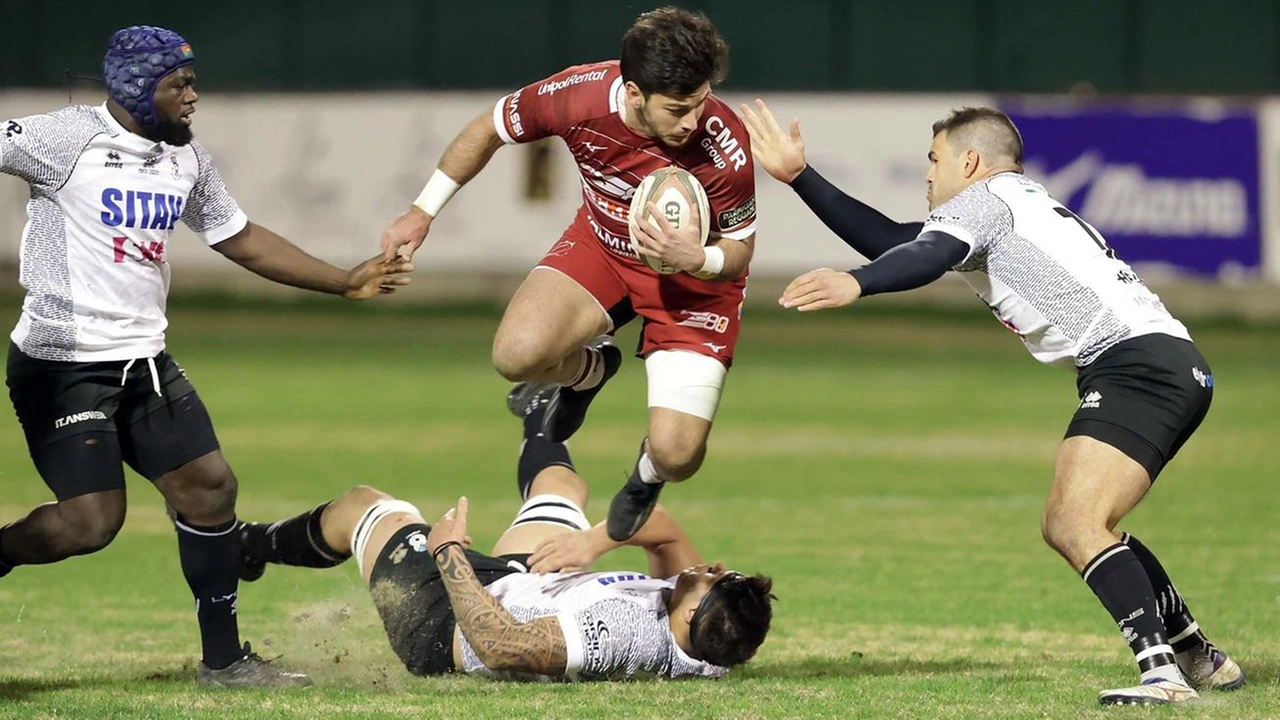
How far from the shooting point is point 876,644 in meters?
7.89

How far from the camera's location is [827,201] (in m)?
7.30

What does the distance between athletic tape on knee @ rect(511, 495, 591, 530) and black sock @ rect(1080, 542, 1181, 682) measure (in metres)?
2.24

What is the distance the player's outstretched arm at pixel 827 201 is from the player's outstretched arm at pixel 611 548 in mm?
1397

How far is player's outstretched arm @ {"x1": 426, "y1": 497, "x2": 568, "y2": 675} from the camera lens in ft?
20.9

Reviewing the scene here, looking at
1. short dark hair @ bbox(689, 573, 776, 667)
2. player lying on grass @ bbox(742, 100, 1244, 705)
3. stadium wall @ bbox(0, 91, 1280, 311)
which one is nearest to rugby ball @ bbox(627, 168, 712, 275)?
player lying on grass @ bbox(742, 100, 1244, 705)

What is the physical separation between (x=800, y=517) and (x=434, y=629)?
5649 mm

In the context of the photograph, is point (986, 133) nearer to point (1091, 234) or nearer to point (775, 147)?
point (1091, 234)

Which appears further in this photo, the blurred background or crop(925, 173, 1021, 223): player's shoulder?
the blurred background

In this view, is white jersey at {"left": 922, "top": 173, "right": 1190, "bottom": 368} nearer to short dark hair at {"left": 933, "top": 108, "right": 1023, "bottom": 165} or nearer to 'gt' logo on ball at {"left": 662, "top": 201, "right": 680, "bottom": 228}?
short dark hair at {"left": 933, "top": 108, "right": 1023, "bottom": 165}

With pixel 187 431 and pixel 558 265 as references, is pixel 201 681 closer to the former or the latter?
pixel 187 431

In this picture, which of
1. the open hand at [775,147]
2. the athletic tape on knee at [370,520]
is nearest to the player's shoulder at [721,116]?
the open hand at [775,147]

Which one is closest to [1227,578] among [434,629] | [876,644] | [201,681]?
[876,644]

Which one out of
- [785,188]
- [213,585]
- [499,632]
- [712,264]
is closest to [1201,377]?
[712,264]

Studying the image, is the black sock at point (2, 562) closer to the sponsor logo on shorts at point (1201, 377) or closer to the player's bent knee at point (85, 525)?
the player's bent knee at point (85, 525)
